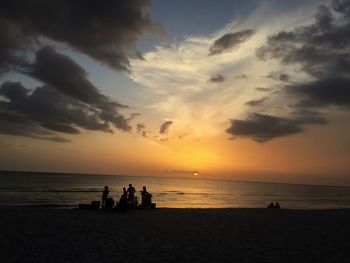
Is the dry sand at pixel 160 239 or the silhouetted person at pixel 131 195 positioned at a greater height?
the silhouetted person at pixel 131 195

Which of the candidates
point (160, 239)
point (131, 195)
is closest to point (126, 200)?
point (131, 195)

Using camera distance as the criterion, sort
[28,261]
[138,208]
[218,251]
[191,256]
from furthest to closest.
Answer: [138,208]
[218,251]
[191,256]
[28,261]

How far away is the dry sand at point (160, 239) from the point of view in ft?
41.0

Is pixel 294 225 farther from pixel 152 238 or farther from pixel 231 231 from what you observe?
pixel 152 238

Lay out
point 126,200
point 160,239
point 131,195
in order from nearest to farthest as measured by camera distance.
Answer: point 160,239, point 126,200, point 131,195

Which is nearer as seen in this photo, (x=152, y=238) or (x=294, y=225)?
(x=152, y=238)

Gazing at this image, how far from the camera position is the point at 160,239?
51.9ft

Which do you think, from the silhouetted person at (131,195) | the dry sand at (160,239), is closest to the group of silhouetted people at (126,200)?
the silhouetted person at (131,195)

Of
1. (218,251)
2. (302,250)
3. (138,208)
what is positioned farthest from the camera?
(138,208)

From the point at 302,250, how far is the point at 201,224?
737 centimetres

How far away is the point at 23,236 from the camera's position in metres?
15.4

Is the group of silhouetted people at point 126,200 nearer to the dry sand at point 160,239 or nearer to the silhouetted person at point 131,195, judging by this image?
the silhouetted person at point 131,195

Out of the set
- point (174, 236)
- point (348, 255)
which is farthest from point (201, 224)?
point (348, 255)

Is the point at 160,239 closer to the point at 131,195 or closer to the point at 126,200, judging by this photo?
the point at 126,200
